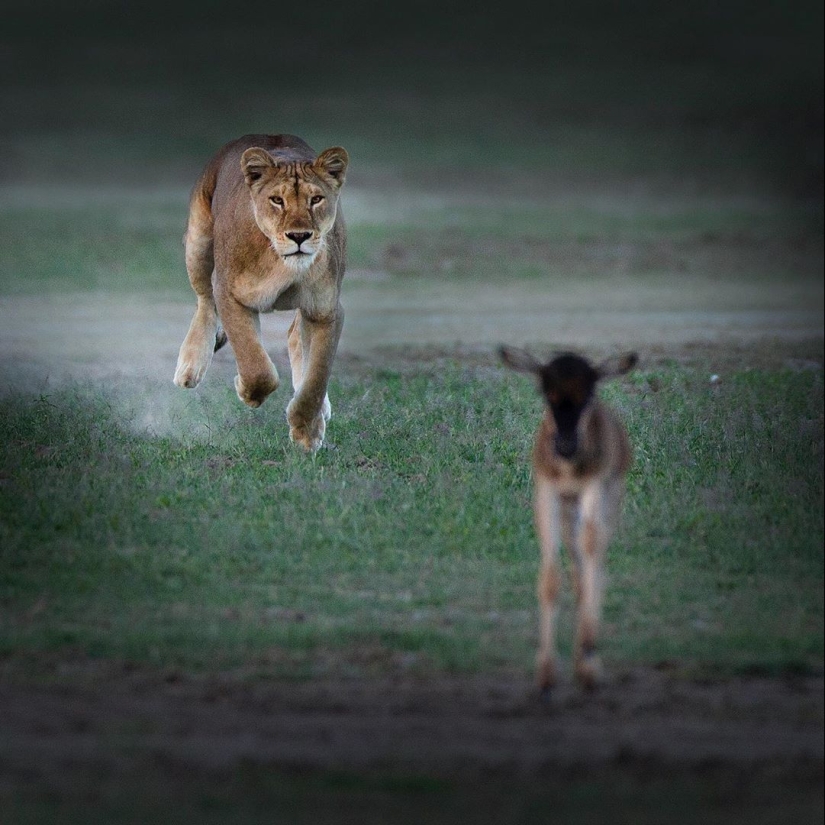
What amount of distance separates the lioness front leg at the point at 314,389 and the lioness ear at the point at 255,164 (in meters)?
0.84

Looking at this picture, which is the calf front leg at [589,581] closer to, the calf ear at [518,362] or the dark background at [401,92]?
the calf ear at [518,362]

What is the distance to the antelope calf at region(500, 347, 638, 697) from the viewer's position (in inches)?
251

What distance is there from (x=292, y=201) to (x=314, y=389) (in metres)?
1.07

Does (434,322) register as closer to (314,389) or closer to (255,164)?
(314,389)

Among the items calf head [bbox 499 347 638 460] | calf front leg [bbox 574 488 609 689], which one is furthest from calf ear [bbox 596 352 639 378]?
calf front leg [bbox 574 488 609 689]

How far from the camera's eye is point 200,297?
11430 mm

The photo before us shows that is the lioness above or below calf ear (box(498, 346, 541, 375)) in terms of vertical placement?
above

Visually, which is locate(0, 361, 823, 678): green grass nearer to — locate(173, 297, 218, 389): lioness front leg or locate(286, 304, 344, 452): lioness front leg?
locate(286, 304, 344, 452): lioness front leg

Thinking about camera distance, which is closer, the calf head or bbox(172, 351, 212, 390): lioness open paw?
the calf head

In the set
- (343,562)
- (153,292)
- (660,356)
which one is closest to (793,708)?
(343,562)

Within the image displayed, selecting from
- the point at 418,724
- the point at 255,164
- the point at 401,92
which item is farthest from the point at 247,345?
the point at 401,92

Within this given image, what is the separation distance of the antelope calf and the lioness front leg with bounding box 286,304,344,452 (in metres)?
3.30

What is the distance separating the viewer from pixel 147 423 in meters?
11.0

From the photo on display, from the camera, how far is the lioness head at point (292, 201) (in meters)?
9.71
